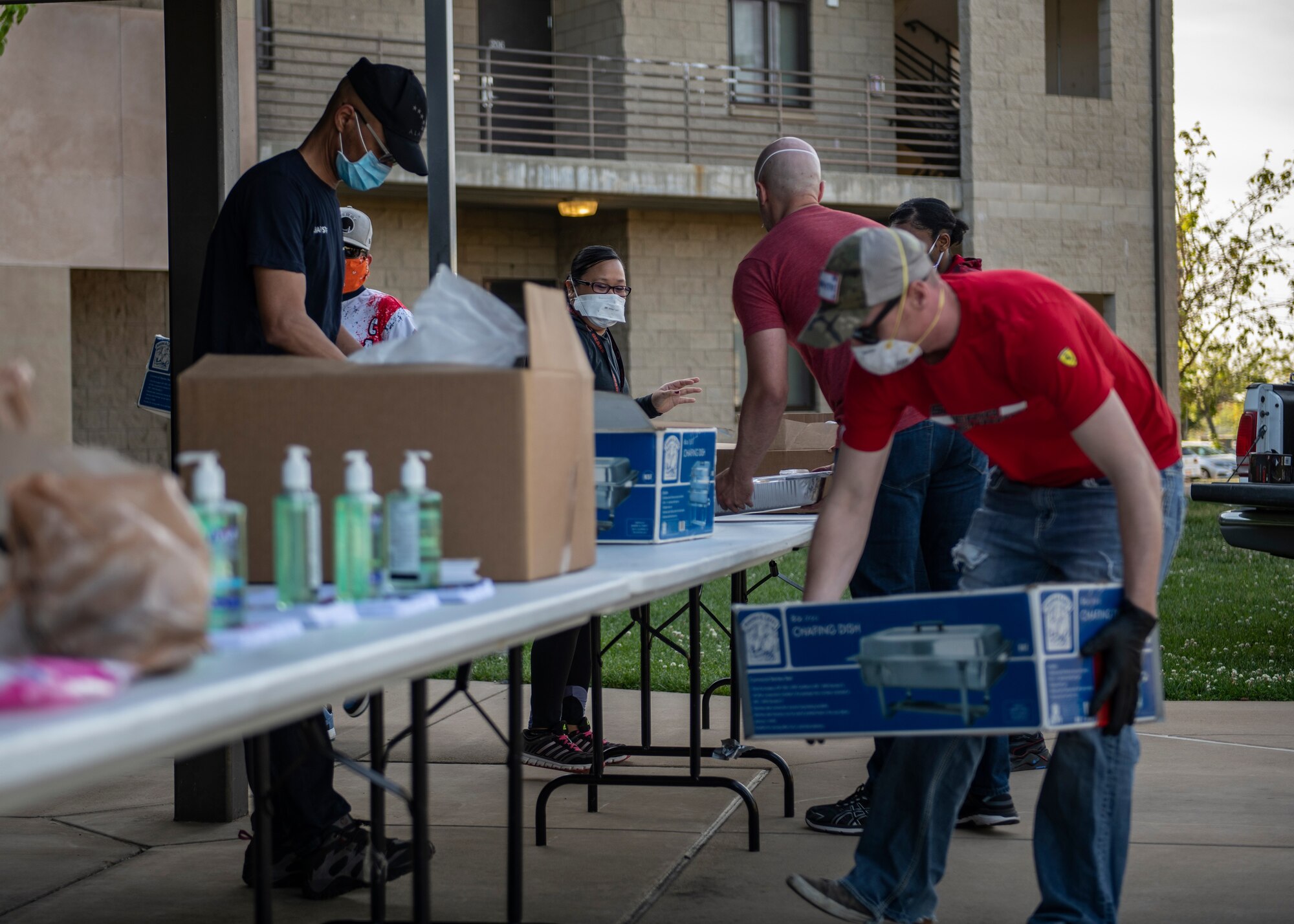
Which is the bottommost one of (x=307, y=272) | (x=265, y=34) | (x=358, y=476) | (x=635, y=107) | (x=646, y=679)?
(x=646, y=679)

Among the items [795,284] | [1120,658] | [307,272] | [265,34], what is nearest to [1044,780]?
[1120,658]

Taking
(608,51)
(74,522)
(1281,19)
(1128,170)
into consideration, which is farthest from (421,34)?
(74,522)

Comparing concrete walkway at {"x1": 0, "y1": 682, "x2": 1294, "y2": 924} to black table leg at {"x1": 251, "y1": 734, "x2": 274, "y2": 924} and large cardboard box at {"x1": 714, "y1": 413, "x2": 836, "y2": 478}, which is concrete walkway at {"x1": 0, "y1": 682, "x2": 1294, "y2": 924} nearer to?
black table leg at {"x1": 251, "y1": 734, "x2": 274, "y2": 924}

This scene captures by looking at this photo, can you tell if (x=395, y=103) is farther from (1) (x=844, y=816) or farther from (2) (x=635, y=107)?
(2) (x=635, y=107)

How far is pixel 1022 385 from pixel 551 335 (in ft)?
3.01

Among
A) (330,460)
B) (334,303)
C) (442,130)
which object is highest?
(442,130)

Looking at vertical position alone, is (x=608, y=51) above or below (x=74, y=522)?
above

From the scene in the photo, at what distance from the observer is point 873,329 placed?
2725mm

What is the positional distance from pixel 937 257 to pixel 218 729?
3.60 metres

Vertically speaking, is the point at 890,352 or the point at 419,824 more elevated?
the point at 890,352

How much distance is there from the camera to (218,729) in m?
1.49

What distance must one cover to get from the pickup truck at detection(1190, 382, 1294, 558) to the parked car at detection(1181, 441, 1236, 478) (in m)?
28.3

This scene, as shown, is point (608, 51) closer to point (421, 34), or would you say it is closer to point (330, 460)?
point (421, 34)

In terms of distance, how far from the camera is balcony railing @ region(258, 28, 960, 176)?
15633mm
